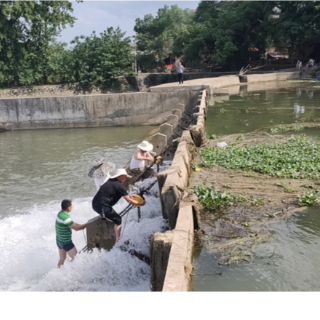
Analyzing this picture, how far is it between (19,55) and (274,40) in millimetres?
23964

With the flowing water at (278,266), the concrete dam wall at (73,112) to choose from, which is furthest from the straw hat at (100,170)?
the concrete dam wall at (73,112)

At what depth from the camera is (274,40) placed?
1366 inches

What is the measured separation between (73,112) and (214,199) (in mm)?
16755

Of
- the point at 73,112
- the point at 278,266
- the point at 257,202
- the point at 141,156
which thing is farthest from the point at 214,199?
the point at 73,112

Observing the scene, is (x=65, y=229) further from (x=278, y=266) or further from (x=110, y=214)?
(x=278, y=266)

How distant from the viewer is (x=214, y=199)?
6277mm

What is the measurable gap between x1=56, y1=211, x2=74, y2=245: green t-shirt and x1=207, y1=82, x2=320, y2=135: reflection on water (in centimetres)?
751

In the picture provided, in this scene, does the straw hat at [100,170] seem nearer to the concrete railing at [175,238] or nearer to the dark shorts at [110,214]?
the dark shorts at [110,214]

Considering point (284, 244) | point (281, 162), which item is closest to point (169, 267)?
point (284, 244)

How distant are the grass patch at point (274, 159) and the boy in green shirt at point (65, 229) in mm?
3659

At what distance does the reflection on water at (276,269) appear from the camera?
164 inches

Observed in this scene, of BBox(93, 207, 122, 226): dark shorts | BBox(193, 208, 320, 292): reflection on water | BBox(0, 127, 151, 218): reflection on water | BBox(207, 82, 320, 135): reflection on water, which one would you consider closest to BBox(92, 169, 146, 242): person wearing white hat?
BBox(93, 207, 122, 226): dark shorts

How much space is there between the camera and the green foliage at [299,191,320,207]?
6.01 metres
